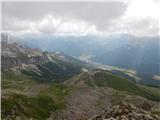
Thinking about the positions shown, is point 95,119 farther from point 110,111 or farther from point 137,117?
point 137,117

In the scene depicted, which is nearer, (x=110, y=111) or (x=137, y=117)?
(x=137, y=117)

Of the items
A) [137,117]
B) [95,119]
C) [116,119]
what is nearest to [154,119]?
[137,117]

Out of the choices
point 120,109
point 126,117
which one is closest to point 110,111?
point 120,109

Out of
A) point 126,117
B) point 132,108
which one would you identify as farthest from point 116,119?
point 132,108

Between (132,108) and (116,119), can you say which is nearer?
(116,119)

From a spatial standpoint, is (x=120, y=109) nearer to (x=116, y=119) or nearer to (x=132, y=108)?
(x=132, y=108)

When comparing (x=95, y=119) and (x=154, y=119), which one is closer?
(x=154, y=119)

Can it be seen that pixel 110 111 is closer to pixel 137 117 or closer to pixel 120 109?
pixel 120 109

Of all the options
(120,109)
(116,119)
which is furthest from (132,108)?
(116,119)
